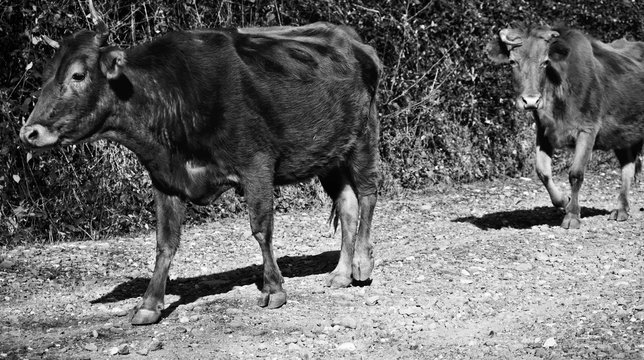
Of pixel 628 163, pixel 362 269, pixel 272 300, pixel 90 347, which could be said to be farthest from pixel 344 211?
pixel 628 163

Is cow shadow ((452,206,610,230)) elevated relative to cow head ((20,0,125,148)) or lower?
lower

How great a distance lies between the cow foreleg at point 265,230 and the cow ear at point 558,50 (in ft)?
15.8

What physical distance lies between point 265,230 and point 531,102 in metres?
4.26

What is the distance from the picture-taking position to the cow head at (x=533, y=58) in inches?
436

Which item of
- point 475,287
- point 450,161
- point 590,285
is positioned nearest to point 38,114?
point 475,287

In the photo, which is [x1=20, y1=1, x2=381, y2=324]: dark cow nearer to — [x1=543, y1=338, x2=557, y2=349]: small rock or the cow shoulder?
the cow shoulder

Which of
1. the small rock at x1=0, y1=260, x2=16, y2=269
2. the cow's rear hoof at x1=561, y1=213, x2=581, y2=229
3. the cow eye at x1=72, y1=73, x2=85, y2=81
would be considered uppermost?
the cow eye at x1=72, y1=73, x2=85, y2=81

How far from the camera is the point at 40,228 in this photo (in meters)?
10.8

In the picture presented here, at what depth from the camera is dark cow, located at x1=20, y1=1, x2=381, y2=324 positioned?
284 inches

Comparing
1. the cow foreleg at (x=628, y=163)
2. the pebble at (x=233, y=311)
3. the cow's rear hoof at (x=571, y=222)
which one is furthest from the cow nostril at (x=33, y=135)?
the cow foreleg at (x=628, y=163)

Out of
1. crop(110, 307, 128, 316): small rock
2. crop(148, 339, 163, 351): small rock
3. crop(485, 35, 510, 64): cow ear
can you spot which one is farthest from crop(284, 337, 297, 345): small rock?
crop(485, 35, 510, 64): cow ear

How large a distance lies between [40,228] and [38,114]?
3919mm

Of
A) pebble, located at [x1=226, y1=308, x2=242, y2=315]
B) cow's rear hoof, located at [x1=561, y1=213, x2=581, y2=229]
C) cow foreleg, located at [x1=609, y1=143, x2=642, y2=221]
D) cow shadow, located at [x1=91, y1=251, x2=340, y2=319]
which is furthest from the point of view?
cow foreleg, located at [x1=609, y1=143, x2=642, y2=221]

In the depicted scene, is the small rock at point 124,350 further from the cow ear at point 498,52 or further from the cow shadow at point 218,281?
the cow ear at point 498,52
